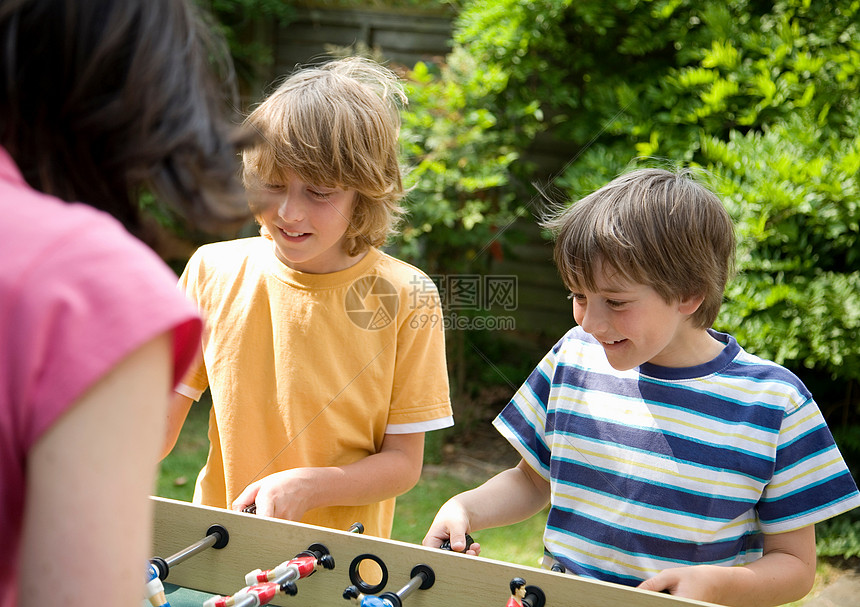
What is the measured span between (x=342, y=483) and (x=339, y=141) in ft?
2.15

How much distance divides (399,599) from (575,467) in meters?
0.42

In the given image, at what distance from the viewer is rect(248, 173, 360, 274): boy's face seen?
1503 mm

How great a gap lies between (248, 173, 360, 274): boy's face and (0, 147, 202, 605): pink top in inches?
39.7

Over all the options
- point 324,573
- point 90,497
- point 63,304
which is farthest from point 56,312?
point 324,573

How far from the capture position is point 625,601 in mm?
1064

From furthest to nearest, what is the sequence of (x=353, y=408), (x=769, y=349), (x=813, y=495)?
(x=769, y=349) < (x=353, y=408) < (x=813, y=495)

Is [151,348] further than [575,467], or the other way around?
[575,467]

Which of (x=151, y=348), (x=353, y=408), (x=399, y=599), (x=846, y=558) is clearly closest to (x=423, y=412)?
(x=353, y=408)

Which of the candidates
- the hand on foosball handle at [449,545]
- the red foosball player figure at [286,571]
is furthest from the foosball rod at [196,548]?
the hand on foosball handle at [449,545]

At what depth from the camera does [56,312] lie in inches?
18.1

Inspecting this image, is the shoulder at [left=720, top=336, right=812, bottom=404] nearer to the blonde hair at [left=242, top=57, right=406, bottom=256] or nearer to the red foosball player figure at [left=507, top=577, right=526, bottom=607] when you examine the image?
the red foosball player figure at [left=507, top=577, right=526, bottom=607]

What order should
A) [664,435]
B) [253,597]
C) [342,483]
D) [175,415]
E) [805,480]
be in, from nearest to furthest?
[253,597] → [805,480] → [664,435] → [342,483] → [175,415]

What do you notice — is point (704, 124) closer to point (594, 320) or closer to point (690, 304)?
point (690, 304)

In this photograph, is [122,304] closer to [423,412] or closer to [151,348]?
[151,348]
